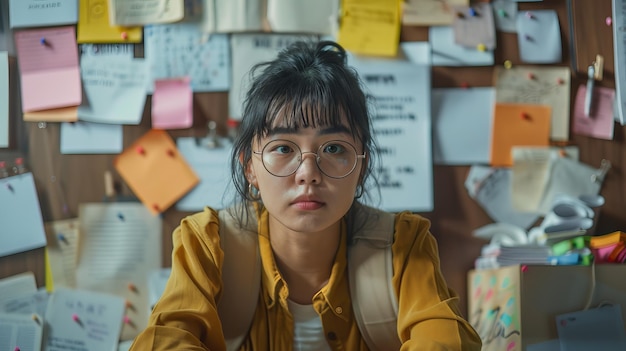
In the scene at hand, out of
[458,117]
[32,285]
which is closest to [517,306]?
[458,117]

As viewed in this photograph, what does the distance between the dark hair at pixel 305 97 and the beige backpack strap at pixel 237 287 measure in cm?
14

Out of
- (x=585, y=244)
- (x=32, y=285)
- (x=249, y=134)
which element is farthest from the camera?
(x=32, y=285)

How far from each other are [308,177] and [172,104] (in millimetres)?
615

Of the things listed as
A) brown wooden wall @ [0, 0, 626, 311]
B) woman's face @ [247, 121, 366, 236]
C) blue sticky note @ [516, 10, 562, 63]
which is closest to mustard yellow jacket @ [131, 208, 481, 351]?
woman's face @ [247, 121, 366, 236]

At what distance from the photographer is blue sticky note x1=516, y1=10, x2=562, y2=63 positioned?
1.47 metres

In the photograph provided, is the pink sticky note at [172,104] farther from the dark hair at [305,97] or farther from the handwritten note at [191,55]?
the dark hair at [305,97]

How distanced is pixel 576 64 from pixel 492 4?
244mm

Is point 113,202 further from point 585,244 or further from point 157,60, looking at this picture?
point 585,244

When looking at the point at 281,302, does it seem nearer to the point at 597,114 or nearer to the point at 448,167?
the point at 448,167

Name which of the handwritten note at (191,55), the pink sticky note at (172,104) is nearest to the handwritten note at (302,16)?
the handwritten note at (191,55)

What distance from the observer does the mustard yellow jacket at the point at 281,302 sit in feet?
3.04

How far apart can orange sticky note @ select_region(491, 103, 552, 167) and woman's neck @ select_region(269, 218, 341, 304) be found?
1.90 ft

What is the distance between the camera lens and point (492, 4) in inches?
58.2

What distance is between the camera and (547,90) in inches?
58.4
